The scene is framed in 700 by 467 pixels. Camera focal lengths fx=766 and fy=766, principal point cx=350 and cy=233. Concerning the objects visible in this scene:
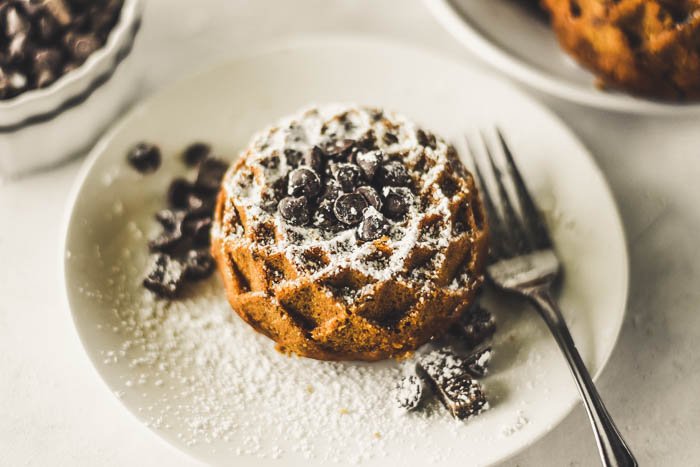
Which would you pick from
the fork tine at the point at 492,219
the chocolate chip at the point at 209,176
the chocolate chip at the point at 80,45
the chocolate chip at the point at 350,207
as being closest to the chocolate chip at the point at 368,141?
the chocolate chip at the point at 350,207

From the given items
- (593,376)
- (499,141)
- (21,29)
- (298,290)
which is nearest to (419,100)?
(499,141)

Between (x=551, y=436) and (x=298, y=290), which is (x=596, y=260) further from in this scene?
(x=298, y=290)

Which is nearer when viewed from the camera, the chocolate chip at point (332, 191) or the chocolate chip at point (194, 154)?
the chocolate chip at point (332, 191)

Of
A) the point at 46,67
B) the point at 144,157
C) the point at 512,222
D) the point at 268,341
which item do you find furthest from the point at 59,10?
the point at 512,222

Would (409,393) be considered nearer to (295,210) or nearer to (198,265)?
(295,210)

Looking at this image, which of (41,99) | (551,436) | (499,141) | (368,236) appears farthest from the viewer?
(499,141)

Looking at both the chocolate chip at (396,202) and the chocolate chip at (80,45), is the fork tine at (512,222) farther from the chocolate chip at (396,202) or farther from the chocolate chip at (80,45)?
the chocolate chip at (80,45)
